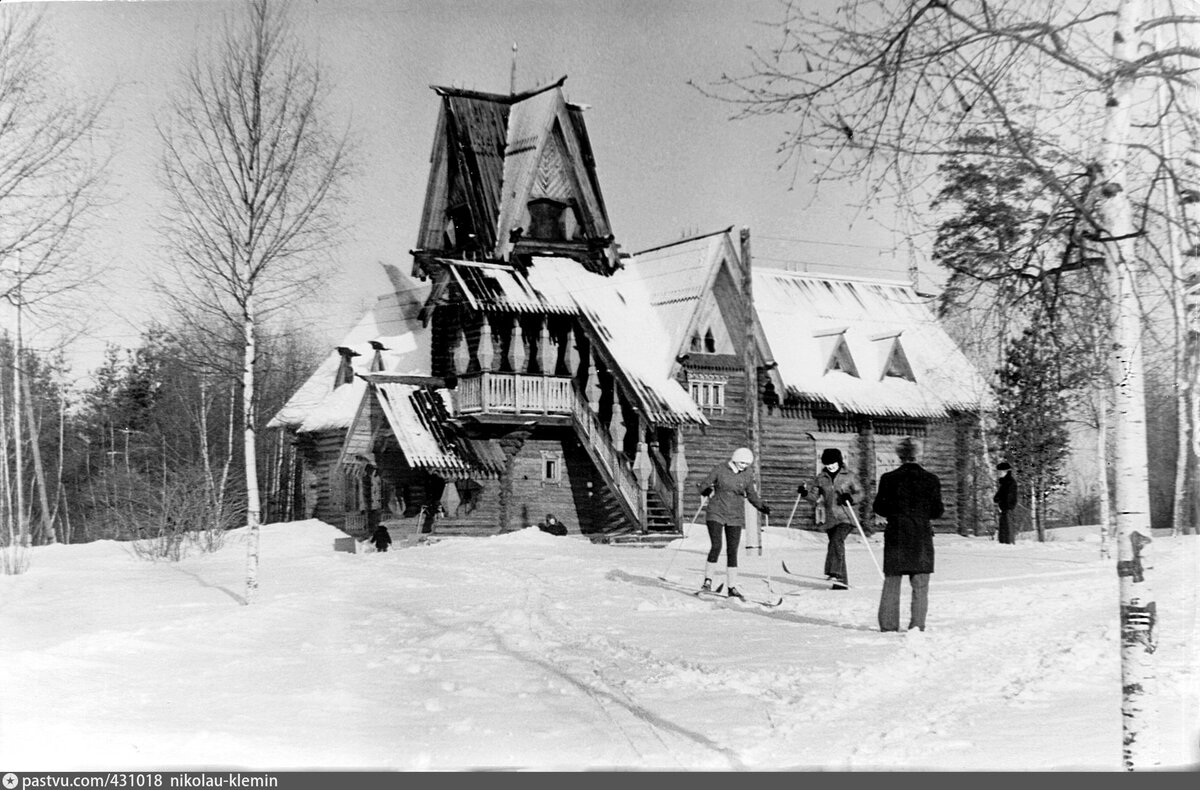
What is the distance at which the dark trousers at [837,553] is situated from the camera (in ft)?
37.3

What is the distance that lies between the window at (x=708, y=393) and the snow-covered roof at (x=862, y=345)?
100cm

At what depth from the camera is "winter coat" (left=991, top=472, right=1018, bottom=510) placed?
13938mm

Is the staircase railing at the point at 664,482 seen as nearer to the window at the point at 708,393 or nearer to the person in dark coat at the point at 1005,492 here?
the window at the point at 708,393

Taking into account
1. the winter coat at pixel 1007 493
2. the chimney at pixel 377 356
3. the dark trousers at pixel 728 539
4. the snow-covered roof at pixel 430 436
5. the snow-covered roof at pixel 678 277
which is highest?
the snow-covered roof at pixel 678 277

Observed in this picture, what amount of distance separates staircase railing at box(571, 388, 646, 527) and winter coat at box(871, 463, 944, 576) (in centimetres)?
969

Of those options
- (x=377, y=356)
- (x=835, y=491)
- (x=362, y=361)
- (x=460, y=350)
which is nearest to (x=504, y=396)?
(x=460, y=350)

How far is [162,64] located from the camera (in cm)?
1025

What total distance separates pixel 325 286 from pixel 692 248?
550 centimetres

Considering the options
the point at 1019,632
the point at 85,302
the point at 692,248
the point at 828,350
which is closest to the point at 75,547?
the point at 85,302

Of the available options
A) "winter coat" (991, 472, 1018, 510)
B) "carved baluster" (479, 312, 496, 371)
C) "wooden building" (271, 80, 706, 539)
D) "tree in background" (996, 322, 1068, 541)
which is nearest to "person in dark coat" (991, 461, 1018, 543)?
"winter coat" (991, 472, 1018, 510)

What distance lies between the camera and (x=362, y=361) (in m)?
18.9

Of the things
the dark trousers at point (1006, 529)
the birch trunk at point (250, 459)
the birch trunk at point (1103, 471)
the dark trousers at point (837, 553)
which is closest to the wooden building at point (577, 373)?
the dark trousers at point (1006, 529)

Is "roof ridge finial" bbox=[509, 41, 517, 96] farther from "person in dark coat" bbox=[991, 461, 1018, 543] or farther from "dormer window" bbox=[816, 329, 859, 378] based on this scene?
"person in dark coat" bbox=[991, 461, 1018, 543]

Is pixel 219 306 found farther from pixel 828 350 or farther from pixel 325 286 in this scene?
pixel 828 350
